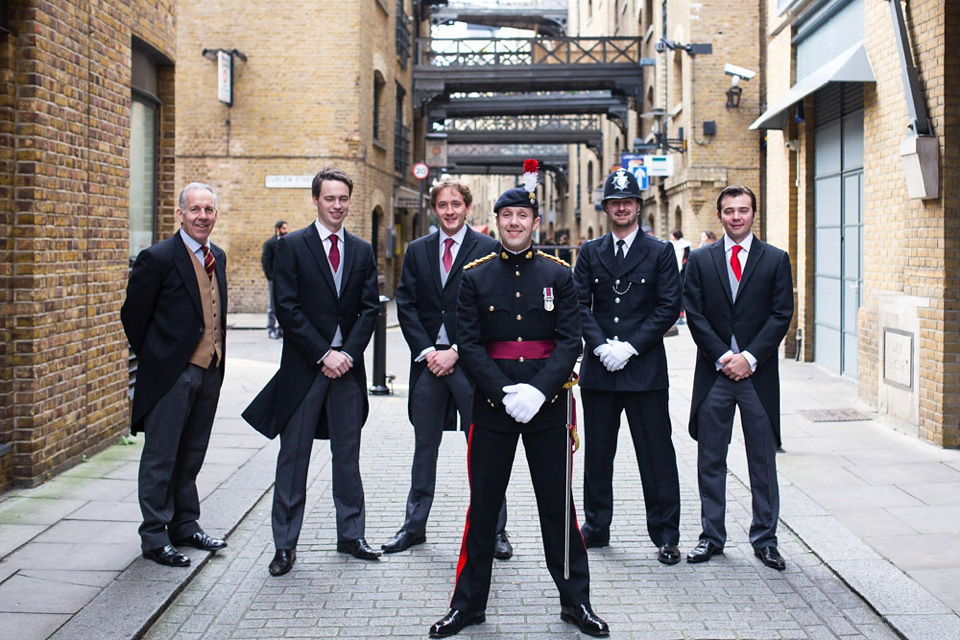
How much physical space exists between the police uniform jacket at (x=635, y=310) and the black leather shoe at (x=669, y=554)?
84 centimetres

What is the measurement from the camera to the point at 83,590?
14.6ft

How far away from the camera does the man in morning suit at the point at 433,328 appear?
211 inches

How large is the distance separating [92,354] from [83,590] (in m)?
3.08

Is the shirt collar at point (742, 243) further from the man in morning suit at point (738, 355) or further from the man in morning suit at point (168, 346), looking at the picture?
the man in morning suit at point (168, 346)

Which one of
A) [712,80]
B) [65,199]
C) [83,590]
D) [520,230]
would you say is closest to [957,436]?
[520,230]

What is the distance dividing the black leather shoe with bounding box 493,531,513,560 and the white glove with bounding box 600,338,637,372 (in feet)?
3.59

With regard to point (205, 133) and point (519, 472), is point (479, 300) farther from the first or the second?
point (205, 133)

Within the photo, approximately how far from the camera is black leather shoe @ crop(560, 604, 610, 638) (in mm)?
4070

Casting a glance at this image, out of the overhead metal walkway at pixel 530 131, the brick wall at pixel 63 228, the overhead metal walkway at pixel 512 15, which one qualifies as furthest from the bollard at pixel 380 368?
the overhead metal walkway at pixel 512 15

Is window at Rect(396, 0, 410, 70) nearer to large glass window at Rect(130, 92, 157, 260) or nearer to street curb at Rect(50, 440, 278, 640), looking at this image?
large glass window at Rect(130, 92, 157, 260)

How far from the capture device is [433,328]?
214 inches

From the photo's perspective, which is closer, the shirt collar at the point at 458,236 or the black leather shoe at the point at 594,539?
the black leather shoe at the point at 594,539

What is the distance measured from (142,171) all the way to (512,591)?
19.1 feet

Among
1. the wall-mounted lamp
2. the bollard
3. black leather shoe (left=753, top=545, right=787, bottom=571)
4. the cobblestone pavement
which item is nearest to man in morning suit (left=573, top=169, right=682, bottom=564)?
the cobblestone pavement
